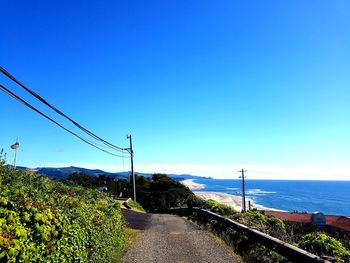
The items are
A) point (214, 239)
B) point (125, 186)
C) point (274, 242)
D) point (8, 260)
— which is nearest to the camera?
point (8, 260)

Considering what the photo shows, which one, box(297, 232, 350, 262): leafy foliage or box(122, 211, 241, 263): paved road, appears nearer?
box(297, 232, 350, 262): leafy foliage

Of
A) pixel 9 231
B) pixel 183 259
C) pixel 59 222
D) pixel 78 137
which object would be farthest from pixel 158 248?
pixel 9 231

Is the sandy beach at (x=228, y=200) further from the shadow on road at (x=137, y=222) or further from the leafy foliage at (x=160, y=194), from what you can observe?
the shadow on road at (x=137, y=222)

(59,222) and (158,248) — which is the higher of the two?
(59,222)

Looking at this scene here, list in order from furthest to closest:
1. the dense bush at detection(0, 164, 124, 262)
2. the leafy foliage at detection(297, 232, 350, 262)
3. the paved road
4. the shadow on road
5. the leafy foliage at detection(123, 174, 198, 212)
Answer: the leafy foliage at detection(123, 174, 198, 212)
the shadow on road
the paved road
the leafy foliage at detection(297, 232, 350, 262)
the dense bush at detection(0, 164, 124, 262)

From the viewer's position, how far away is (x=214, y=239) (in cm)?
1419

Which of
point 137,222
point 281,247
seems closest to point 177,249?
point 281,247

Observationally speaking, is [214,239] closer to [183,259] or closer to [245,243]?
[245,243]

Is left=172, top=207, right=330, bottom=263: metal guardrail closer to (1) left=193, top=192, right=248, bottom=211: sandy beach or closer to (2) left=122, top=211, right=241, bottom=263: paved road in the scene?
(2) left=122, top=211, right=241, bottom=263: paved road

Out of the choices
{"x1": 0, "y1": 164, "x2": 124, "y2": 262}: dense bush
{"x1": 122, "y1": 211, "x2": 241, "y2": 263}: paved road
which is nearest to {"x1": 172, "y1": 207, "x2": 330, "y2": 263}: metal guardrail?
{"x1": 122, "y1": 211, "x2": 241, "y2": 263}: paved road

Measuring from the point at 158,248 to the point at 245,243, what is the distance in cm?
285

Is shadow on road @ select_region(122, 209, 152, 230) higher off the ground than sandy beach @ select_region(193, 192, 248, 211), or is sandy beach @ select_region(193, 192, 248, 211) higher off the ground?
shadow on road @ select_region(122, 209, 152, 230)

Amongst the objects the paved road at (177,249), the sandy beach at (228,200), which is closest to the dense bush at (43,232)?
the paved road at (177,249)

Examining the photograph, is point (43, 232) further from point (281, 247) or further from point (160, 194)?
point (160, 194)
